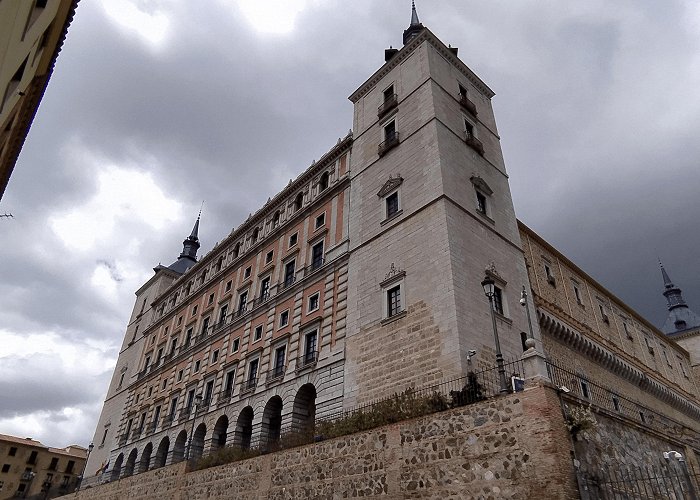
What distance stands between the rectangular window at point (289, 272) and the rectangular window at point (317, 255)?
1868 mm

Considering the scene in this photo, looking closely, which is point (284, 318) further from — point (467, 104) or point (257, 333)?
point (467, 104)

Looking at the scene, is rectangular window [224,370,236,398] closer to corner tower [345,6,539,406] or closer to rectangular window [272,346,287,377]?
rectangular window [272,346,287,377]

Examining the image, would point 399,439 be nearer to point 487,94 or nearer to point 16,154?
point 16,154

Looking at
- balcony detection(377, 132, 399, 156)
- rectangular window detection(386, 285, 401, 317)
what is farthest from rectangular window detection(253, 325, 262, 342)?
balcony detection(377, 132, 399, 156)

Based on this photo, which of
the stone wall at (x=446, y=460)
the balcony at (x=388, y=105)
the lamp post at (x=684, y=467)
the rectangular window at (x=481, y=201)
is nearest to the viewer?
the stone wall at (x=446, y=460)

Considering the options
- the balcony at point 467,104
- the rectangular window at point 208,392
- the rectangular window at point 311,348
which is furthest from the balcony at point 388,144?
the rectangular window at point 208,392

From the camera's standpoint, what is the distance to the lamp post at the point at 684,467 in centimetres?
1370

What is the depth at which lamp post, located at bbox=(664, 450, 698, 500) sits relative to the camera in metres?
13.7

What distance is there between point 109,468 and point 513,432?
38.3 metres

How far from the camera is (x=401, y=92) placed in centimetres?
2859

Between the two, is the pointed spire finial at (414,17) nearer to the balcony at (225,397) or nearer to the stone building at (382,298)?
the stone building at (382,298)

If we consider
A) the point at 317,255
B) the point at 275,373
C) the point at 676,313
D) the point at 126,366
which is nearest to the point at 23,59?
the point at 317,255

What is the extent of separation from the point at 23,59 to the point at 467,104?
21928 millimetres

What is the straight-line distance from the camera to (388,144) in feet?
88.6
